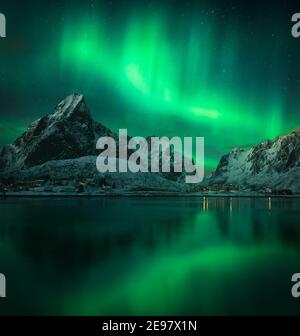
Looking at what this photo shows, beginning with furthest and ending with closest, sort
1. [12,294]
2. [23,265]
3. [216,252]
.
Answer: [216,252]
[23,265]
[12,294]

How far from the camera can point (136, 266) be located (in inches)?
1069

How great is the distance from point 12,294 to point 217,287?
34.1ft

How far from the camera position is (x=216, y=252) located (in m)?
33.3

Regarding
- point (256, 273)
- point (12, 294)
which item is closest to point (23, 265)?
point (12, 294)

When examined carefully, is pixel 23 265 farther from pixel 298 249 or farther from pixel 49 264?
pixel 298 249

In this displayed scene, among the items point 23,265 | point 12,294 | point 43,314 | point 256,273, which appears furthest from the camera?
point 23,265

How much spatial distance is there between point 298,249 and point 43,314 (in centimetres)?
2278
